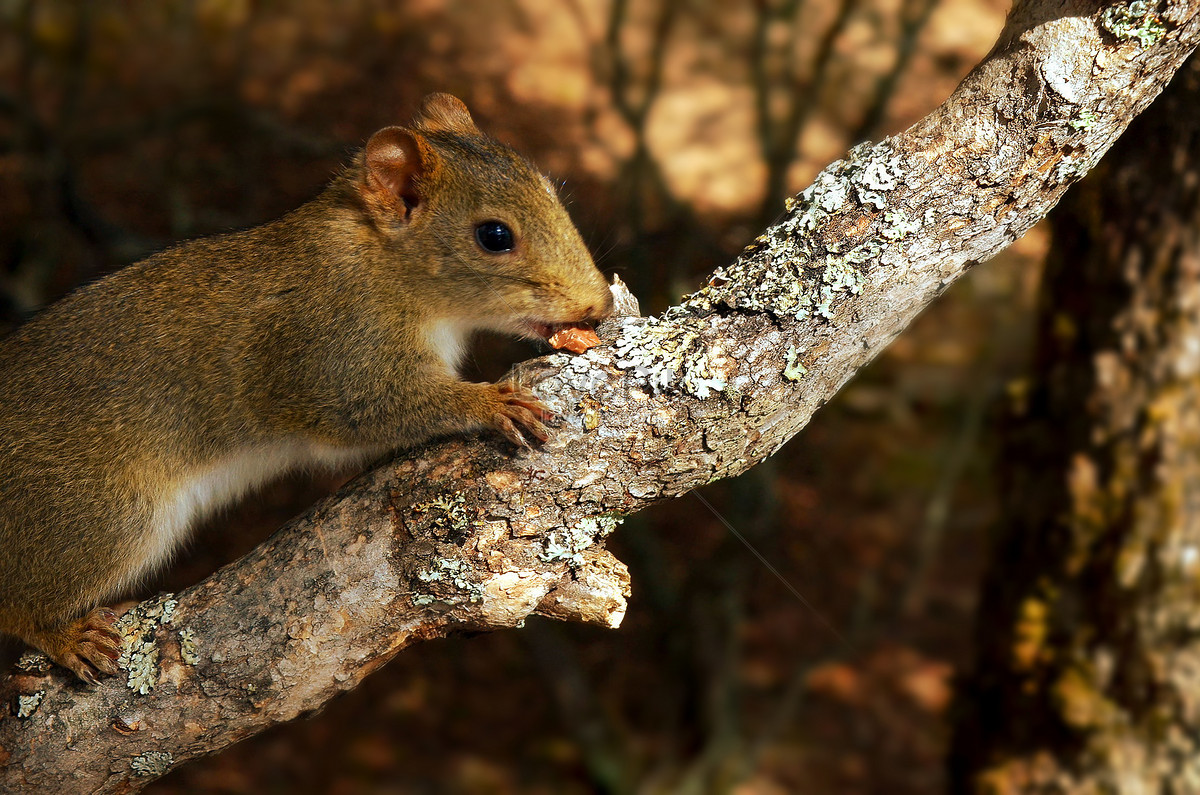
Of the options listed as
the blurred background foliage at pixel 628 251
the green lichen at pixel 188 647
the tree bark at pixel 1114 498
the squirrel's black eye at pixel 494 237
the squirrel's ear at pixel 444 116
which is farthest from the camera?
the blurred background foliage at pixel 628 251

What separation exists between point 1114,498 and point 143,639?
10.2ft

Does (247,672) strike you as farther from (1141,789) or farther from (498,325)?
(1141,789)

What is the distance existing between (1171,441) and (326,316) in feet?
9.23

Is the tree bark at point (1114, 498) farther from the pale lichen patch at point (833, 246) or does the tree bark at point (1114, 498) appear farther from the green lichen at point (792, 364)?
the green lichen at point (792, 364)

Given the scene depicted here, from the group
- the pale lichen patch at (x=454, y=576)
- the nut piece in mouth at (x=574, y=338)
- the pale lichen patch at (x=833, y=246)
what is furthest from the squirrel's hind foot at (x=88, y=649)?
the pale lichen patch at (x=833, y=246)

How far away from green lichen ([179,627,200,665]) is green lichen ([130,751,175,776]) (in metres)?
0.22

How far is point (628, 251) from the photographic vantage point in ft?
14.8

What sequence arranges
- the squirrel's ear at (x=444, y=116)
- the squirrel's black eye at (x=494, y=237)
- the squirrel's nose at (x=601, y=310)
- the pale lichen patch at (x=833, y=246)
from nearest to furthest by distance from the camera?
1. the pale lichen patch at (x=833, y=246)
2. the squirrel's nose at (x=601, y=310)
3. the squirrel's black eye at (x=494, y=237)
4. the squirrel's ear at (x=444, y=116)

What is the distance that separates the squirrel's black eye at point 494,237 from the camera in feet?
7.91

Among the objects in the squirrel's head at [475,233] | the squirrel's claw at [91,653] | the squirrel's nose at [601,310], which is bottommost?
the squirrel's claw at [91,653]

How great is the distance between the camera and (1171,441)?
10.7 ft

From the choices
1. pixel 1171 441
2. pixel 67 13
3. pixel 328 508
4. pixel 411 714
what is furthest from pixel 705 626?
pixel 67 13

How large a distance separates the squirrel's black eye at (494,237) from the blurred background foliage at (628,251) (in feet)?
5.70

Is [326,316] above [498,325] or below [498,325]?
below
